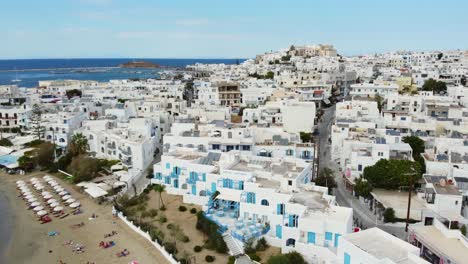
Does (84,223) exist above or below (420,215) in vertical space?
below

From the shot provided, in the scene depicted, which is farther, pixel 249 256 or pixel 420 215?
pixel 420 215

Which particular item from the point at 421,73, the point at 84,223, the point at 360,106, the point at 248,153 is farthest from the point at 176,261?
the point at 421,73

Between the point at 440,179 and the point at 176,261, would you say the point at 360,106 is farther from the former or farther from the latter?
the point at 176,261

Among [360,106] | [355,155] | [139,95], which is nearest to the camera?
[355,155]

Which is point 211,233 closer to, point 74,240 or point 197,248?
point 197,248

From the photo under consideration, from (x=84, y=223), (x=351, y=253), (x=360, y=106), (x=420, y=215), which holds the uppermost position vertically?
(x=360, y=106)

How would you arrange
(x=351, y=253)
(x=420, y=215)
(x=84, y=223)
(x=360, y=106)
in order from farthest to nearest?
1. (x=360, y=106)
2. (x=84, y=223)
3. (x=420, y=215)
4. (x=351, y=253)

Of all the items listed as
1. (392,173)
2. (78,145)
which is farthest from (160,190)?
(392,173)
